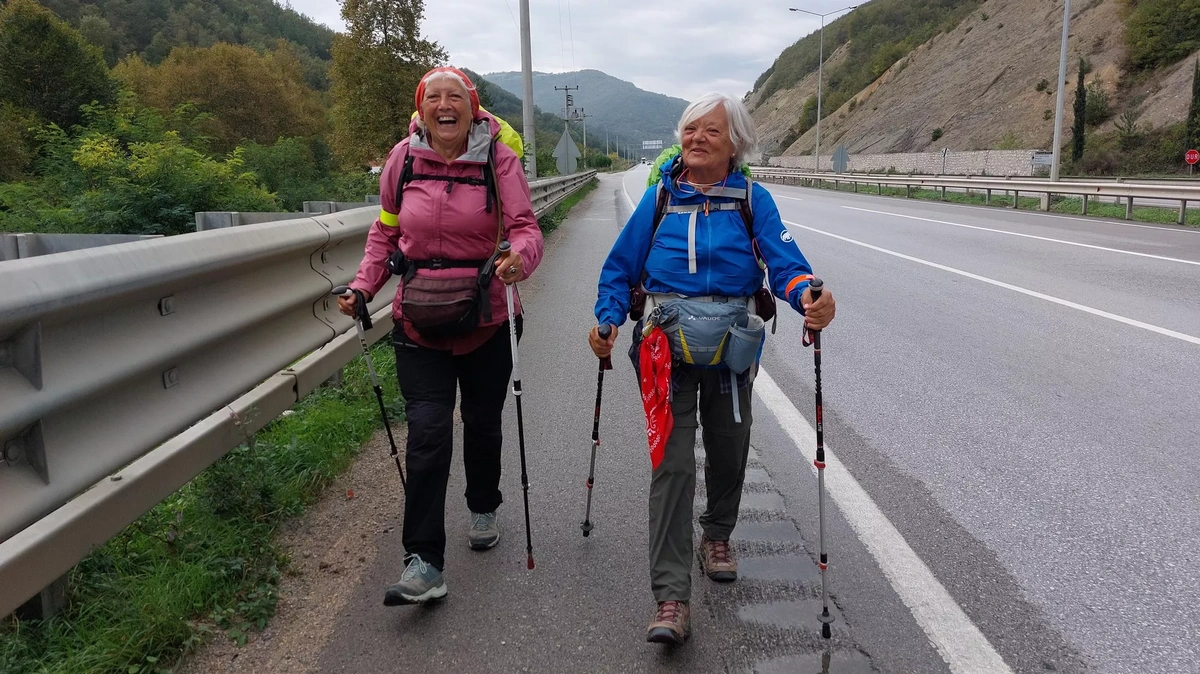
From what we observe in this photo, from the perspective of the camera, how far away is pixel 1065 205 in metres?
23.0

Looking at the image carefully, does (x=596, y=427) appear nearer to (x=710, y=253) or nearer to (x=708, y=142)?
(x=710, y=253)

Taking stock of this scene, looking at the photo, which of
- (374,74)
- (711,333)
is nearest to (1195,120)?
(374,74)

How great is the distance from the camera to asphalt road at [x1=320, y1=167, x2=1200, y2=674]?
9.16ft

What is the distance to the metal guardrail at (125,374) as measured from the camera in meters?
2.42

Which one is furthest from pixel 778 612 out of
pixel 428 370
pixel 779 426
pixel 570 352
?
pixel 570 352

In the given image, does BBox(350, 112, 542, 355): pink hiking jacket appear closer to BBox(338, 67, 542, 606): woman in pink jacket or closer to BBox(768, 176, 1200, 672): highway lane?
BBox(338, 67, 542, 606): woman in pink jacket

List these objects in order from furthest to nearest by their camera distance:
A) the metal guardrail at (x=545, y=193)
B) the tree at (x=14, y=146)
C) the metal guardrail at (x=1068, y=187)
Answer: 1. the tree at (x=14, y=146)
2. the metal guardrail at (x=1068, y=187)
3. the metal guardrail at (x=545, y=193)

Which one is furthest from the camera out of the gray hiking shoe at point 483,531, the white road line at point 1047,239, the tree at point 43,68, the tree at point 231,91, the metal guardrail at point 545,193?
the tree at point 231,91

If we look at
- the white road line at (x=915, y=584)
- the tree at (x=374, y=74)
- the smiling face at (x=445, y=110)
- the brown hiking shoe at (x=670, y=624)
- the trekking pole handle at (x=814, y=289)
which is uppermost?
the tree at (x=374, y=74)

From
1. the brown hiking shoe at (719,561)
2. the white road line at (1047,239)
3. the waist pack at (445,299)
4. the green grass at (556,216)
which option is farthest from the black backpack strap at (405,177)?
the white road line at (1047,239)

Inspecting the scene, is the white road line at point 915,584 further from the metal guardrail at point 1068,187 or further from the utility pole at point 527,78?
the utility pole at point 527,78

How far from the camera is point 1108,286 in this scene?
9414 mm

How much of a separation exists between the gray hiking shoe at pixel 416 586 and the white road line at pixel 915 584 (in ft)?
5.57

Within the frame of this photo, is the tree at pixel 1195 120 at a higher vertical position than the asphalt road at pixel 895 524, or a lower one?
higher
